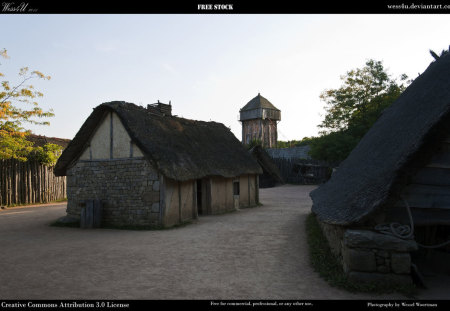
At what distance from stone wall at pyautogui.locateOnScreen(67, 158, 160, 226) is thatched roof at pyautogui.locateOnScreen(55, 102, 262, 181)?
579 millimetres

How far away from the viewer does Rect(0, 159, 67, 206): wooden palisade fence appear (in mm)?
17906

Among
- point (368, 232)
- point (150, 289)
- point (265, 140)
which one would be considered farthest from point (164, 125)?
point (265, 140)

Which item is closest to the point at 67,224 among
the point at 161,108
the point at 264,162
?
the point at 161,108

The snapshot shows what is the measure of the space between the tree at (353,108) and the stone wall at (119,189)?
1840 cm

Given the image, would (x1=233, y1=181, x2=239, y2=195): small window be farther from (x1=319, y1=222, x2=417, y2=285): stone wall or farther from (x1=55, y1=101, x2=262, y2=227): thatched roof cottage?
(x1=319, y1=222, x2=417, y2=285): stone wall

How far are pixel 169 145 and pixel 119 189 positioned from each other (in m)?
2.75

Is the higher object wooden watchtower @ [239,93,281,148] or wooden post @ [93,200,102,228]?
wooden watchtower @ [239,93,281,148]

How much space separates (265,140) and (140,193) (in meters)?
37.3

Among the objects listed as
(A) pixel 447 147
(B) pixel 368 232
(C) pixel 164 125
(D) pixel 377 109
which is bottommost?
(B) pixel 368 232

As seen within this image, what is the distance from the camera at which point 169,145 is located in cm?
1377

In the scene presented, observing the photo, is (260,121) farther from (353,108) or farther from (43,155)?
(43,155)

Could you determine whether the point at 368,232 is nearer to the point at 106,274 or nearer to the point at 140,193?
the point at 106,274

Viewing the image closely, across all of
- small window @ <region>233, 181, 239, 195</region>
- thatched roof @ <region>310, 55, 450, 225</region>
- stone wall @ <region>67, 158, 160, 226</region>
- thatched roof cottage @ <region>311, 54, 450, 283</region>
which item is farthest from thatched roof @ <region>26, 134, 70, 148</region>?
thatched roof cottage @ <region>311, 54, 450, 283</region>

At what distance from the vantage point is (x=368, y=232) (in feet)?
18.3
